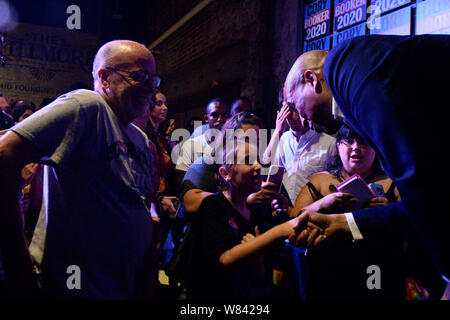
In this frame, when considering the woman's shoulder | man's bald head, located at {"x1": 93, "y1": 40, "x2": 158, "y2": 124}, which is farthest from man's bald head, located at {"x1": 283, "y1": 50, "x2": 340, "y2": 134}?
man's bald head, located at {"x1": 93, "y1": 40, "x2": 158, "y2": 124}

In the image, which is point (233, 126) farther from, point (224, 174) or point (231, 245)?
point (231, 245)

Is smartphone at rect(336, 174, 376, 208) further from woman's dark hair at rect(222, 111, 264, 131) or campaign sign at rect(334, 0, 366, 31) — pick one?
campaign sign at rect(334, 0, 366, 31)

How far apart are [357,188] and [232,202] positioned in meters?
0.74

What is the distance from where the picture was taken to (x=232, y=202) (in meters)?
2.17

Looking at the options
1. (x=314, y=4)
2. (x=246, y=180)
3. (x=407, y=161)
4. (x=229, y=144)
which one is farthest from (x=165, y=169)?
(x=314, y=4)

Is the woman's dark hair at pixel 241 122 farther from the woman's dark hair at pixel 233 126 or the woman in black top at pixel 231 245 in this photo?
the woman in black top at pixel 231 245

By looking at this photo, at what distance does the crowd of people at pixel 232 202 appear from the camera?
48.3 inches

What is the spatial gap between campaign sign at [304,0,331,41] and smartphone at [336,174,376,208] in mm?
3209

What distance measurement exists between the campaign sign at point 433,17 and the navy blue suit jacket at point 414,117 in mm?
2338

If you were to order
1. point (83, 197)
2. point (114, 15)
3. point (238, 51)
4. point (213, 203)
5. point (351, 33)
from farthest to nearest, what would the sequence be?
point (114, 15) < point (238, 51) < point (351, 33) < point (213, 203) < point (83, 197)

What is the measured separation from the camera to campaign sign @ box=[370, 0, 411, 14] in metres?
3.58

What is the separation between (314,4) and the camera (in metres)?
4.78

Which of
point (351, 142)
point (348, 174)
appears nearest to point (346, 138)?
point (351, 142)
